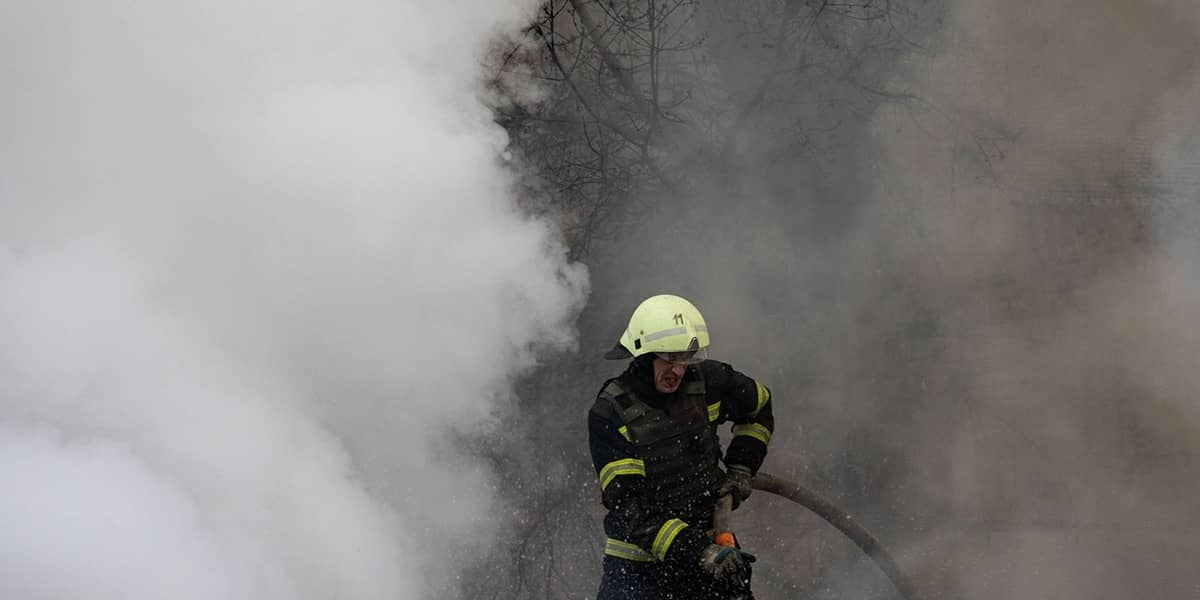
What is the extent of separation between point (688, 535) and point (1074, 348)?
4.27 m

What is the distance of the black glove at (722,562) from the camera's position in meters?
4.72

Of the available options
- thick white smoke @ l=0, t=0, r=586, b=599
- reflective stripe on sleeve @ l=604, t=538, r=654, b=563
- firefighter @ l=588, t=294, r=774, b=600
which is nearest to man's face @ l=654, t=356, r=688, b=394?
firefighter @ l=588, t=294, r=774, b=600

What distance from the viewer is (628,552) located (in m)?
5.10

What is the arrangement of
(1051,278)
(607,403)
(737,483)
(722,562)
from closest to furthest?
(722,562)
(607,403)
(737,483)
(1051,278)

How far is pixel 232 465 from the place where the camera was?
521 centimetres

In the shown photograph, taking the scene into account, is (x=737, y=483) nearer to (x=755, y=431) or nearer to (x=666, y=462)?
(x=755, y=431)

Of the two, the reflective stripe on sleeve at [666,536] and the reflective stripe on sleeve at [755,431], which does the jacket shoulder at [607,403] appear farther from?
the reflective stripe on sleeve at [755,431]

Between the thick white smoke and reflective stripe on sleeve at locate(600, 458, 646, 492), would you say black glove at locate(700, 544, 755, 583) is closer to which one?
reflective stripe on sleeve at locate(600, 458, 646, 492)

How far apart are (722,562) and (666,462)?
518mm

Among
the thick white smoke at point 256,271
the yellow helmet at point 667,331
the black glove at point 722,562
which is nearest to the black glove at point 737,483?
the black glove at point 722,562

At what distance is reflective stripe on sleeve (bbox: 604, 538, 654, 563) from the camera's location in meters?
5.08

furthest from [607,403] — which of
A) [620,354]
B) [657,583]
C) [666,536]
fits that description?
[657,583]

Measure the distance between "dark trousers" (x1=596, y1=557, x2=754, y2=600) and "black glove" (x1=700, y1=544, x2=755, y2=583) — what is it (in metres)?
0.35

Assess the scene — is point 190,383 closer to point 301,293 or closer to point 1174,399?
point 301,293
